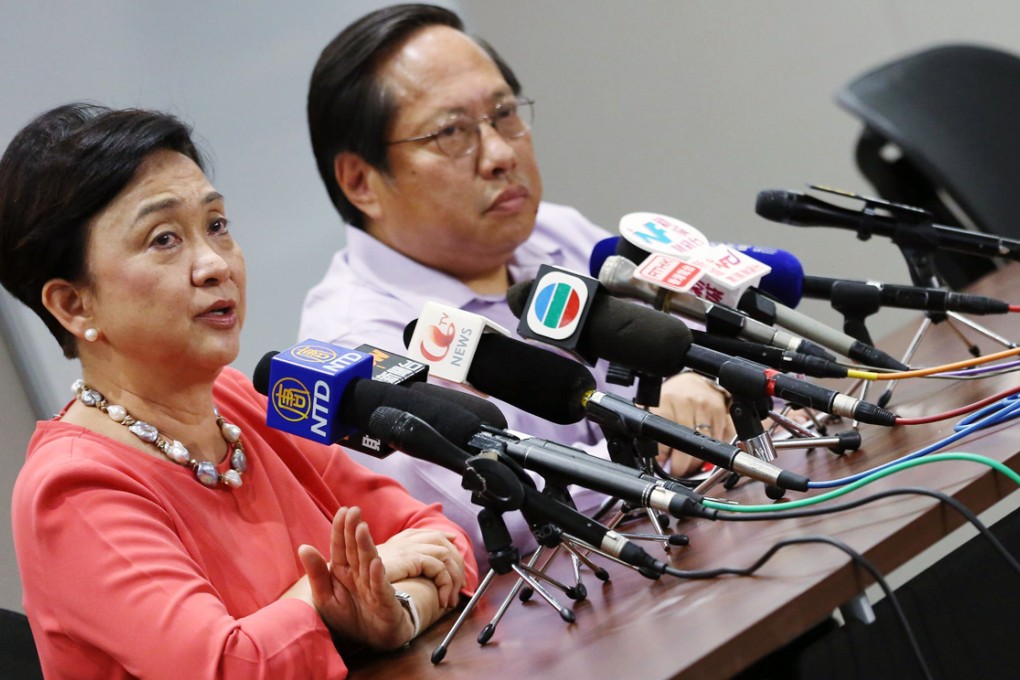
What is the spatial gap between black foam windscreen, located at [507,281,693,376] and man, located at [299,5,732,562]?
0.72 meters

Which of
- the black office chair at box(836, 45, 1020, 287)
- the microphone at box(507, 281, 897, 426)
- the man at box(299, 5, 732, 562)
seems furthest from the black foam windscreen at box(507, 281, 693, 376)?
the black office chair at box(836, 45, 1020, 287)

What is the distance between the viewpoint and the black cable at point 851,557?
3.46ft

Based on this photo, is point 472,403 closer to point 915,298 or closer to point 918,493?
point 918,493

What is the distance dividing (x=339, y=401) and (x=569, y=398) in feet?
0.81

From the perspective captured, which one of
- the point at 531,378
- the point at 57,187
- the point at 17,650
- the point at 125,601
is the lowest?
the point at 17,650

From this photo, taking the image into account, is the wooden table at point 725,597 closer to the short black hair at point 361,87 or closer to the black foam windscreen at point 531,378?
the black foam windscreen at point 531,378

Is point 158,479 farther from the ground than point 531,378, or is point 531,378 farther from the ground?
point 531,378

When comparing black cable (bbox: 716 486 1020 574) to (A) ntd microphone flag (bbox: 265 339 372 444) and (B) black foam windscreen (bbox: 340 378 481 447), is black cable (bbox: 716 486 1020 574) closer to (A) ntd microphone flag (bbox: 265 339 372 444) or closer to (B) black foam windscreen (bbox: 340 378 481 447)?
(B) black foam windscreen (bbox: 340 378 481 447)

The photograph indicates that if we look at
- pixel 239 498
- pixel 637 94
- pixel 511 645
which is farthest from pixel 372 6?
pixel 511 645

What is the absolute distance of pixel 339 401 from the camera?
49.2 inches

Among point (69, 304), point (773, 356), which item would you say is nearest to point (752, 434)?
point (773, 356)

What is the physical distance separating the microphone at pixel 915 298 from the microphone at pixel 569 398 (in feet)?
1.45

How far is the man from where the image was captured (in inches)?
85.9

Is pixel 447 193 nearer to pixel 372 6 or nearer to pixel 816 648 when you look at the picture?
pixel 372 6
